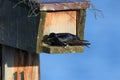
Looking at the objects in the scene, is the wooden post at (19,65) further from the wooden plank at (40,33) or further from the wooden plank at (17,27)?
the wooden plank at (40,33)

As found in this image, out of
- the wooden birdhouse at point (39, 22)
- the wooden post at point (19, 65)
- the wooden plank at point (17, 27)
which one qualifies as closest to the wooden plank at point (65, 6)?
the wooden birdhouse at point (39, 22)

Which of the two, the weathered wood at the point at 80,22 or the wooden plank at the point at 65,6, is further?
the weathered wood at the point at 80,22

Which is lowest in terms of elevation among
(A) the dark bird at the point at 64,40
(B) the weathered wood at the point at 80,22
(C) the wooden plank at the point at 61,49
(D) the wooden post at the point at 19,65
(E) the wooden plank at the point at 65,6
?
(D) the wooden post at the point at 19,65

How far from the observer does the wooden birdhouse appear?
482 cm

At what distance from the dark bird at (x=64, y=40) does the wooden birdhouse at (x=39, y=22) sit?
4 cm

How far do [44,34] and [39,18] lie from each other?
0.68 ft

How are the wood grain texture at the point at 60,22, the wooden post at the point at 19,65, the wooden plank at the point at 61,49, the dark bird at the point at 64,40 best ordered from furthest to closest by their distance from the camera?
the wooden post at the point at 19,65, the wood grain texture at the point at 60,22, the dark bird at the point at 64,40, the wooden plank at the point at 61,49

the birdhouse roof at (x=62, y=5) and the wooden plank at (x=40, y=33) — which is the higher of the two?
the birdhouse roof at (x=62, y=5)

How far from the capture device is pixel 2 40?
5445 mm

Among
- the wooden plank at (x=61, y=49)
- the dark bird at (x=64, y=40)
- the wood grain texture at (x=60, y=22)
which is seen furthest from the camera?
the wood grain texture at (x=60, y=22)

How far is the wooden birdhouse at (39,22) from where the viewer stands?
482 centimetres

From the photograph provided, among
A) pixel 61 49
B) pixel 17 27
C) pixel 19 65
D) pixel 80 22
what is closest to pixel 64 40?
pixel 61 49

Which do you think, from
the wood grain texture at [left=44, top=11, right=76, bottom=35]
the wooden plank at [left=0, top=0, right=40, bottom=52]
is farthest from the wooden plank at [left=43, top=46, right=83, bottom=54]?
the wood grain texture at [left=44, top=11, right=76, bottom=35]

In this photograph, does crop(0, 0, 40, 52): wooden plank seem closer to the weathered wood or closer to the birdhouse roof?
the birdhouse roof
